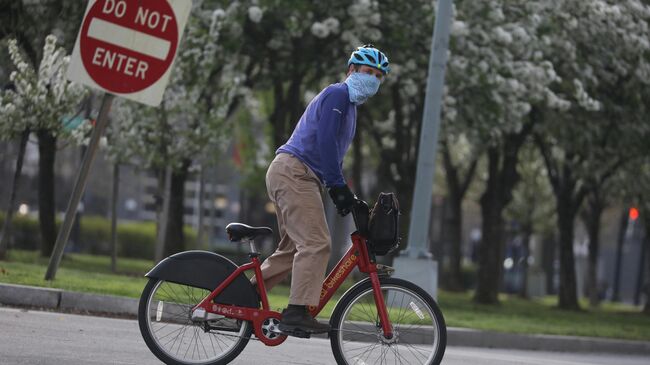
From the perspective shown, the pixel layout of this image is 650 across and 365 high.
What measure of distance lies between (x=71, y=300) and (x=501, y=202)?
1533 cm

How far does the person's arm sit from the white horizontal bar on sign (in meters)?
4.99

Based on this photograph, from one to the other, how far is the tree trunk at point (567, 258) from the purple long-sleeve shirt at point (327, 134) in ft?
69.5

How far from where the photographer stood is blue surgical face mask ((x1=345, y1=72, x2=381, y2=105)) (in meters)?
7.62

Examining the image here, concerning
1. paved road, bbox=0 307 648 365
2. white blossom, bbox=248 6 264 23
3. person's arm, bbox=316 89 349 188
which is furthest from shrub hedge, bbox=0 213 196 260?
person's arm, bbox=316 89 349 188

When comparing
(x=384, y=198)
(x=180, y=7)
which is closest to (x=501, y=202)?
(x=180, y=7)

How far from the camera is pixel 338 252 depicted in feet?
82.9

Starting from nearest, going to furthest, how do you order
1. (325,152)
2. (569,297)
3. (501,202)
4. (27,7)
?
(325,152), (27,7), (501,202), (569,297)

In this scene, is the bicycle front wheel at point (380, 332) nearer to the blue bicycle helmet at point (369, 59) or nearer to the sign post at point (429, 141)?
the blue bicycle helmet at point (369, 59)

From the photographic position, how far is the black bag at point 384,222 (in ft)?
24.9

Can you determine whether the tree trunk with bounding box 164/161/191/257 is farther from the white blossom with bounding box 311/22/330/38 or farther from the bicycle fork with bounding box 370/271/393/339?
the bicycle fork with bounding box 370/271/393/339

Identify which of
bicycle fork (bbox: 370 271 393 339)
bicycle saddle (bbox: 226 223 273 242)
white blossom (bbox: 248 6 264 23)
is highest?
white blossom (bbox: 248 6 264 23)

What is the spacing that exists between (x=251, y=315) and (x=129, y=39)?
5.13m

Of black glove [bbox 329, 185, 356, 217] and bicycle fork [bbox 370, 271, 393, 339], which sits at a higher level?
black glove [bbox 329, 185, 356, 217]

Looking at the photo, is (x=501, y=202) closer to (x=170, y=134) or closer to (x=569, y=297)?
(x=569, y=297)
